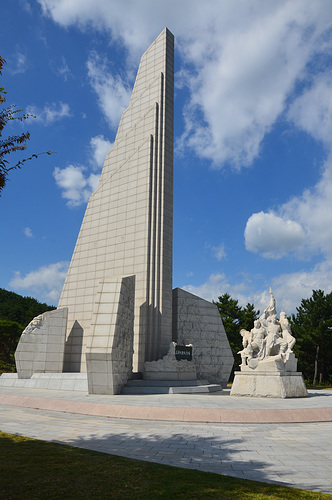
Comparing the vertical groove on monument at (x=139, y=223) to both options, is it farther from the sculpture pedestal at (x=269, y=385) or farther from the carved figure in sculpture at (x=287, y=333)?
the carved figure in sculpture at (x=287, y=333)

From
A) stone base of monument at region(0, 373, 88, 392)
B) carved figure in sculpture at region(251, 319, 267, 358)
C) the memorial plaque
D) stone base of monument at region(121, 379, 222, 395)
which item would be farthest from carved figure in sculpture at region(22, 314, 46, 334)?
→ carved figure in sculpture at region(251, 319, 267, 358)

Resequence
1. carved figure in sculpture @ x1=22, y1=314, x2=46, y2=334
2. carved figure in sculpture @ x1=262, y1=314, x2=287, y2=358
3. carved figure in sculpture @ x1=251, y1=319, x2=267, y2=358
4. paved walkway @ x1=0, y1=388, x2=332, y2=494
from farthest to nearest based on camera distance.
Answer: carved figure in sculpture @ x1=22, y1=314, x2=46, y2=334 → carved figure in sculpture @ x1=251, y1=319, x2=267, y2=358 → carved figure in sculpture @ x1=262, y1=314, x2=287, y2=358 → paved walkway @ x1=0, y1=388, x2=332, y2=494

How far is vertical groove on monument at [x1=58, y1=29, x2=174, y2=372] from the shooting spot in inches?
906

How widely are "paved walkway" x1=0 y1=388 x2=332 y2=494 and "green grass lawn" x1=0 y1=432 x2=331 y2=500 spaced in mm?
643

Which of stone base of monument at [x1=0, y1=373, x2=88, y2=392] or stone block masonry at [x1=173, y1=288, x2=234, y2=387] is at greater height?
stone block masonry at [x1=173, y1=288, x2=234, y2=387]

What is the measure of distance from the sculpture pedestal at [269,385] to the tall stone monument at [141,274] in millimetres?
2821

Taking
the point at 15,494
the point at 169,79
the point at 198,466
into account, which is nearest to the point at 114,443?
the point at 198,466

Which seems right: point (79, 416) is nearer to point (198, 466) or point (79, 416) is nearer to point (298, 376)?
point (198, 466)

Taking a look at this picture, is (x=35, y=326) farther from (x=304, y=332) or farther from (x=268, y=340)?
(x=304, y=332)

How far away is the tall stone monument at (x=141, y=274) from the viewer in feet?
68.3

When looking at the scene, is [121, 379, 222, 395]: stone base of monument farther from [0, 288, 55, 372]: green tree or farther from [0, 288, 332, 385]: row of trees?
[0, 288, 55, 372]: green tree

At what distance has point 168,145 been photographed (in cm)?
2644

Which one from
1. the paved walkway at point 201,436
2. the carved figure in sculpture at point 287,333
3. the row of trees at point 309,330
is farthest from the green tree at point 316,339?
the paved walkway at point 201,436

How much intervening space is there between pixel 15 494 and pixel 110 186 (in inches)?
952
